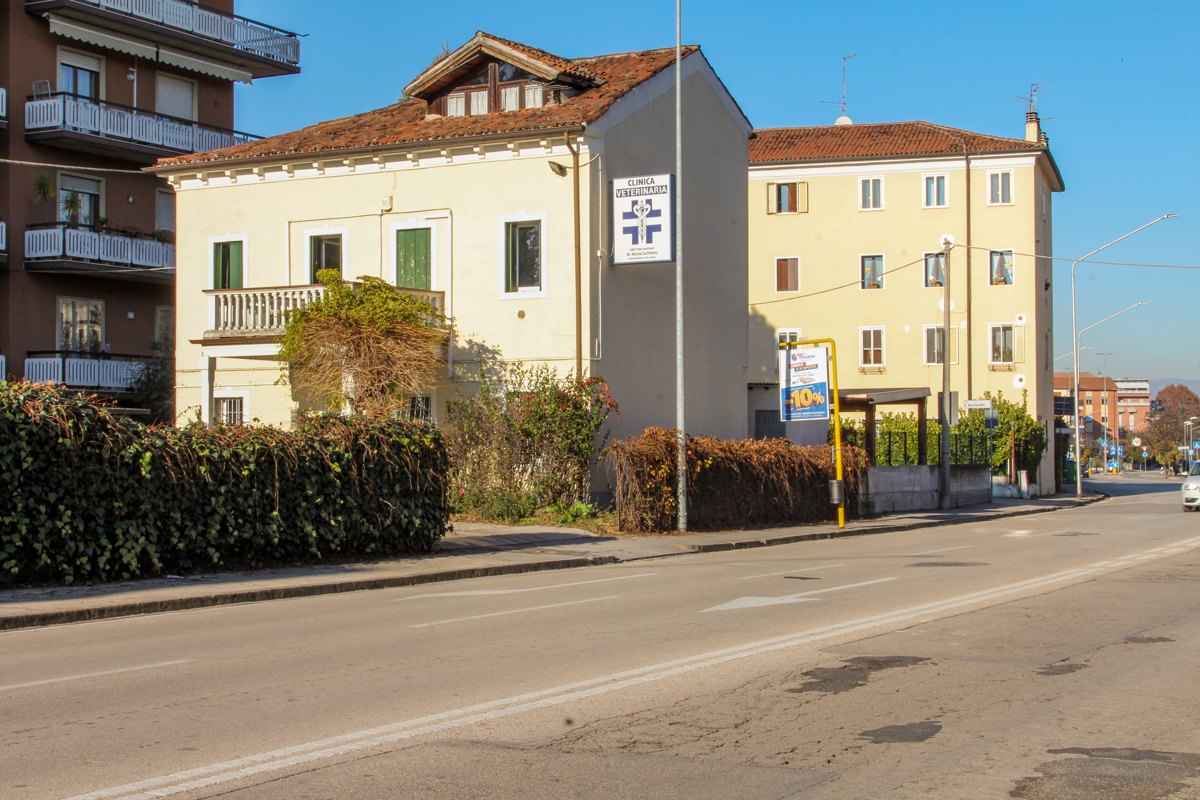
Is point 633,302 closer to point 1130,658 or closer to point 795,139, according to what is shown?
point 1130,658

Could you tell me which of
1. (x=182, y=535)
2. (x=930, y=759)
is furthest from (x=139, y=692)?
(x=182, y=535)

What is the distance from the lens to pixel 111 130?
3378 centimetres

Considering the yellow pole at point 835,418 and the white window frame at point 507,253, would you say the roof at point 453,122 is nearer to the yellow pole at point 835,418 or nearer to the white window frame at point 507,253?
the white window frame at point 507,253

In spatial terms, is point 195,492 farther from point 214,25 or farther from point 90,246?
point 214,25

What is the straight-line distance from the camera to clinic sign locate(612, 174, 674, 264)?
977 inches

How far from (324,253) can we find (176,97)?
40.8 feet

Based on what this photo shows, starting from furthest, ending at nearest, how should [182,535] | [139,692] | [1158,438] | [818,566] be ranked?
[1158,438]
[818,566]
[182,535]
[139,692]

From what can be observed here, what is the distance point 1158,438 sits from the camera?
149 meters

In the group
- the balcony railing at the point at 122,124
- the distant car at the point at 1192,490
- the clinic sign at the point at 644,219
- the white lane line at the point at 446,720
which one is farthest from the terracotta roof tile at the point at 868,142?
the white lane line at the point at 446,720

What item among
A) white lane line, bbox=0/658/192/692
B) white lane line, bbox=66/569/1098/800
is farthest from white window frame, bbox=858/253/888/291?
white lane line, bbox=0/658/192/692

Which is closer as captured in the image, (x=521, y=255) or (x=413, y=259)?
(x=521, y=255)

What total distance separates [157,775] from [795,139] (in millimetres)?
50676

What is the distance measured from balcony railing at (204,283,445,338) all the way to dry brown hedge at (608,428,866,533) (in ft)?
22.4

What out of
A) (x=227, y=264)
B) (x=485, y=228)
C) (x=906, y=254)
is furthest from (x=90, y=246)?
(x=906, y=254)
